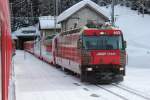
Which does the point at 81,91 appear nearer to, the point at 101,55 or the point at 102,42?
the point at 101,55

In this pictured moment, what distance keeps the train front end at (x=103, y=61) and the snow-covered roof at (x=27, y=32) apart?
9250 cm

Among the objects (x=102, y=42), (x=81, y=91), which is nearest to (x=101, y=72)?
(x=102, y=42)

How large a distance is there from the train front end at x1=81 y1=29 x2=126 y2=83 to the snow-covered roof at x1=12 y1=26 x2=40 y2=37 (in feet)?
303

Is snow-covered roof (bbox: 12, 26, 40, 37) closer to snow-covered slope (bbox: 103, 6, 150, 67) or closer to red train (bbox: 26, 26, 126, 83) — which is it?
snow-covered slope (bbox: 103, 6, 150, 67)

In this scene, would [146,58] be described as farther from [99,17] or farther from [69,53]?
[99,17]

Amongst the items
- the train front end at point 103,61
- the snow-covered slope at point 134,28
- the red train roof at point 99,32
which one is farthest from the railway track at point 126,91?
the snow-covered slope at point 134,28

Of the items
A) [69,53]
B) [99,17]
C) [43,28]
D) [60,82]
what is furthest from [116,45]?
[43,28]

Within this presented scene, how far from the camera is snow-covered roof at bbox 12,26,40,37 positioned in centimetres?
11562

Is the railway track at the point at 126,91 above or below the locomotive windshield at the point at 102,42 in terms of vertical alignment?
below

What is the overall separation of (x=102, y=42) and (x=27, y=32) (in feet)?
309

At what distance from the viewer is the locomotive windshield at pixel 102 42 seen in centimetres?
2358

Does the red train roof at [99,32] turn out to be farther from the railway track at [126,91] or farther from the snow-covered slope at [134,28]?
the snow-covered slope at [134,28]

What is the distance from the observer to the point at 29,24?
12281cm

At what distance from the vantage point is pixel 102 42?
23750 millimetres
